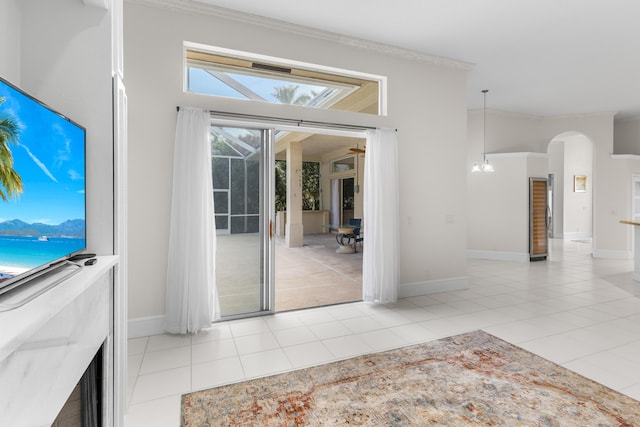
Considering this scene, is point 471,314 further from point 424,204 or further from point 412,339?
point 424,204

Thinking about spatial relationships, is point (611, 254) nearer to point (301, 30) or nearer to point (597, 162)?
point (597, 162)

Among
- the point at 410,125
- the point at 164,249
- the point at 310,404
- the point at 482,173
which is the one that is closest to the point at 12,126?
the point at 310,404

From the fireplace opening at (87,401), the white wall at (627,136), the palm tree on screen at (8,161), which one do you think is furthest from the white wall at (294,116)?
the white wall at (627,136)

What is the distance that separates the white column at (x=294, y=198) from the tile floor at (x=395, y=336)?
5253mm

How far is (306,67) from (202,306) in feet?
9.69

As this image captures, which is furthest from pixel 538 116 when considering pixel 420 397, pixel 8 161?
pixel 8 161

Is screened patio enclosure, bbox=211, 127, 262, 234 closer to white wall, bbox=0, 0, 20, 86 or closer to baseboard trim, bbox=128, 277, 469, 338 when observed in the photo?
baseboard trim, bbox=128, 277, 469, 338

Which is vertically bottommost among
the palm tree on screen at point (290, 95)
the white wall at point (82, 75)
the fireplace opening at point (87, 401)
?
the fireplace opening at point (87, 401)

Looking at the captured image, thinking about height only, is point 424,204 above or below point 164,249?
above

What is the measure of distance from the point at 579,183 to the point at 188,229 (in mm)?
12293

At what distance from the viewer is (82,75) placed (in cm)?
167

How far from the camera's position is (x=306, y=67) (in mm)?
3854

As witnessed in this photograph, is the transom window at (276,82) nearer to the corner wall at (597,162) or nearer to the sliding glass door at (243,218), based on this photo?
the sliding glass door at (243,218)

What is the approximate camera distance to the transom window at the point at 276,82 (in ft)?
11.3
